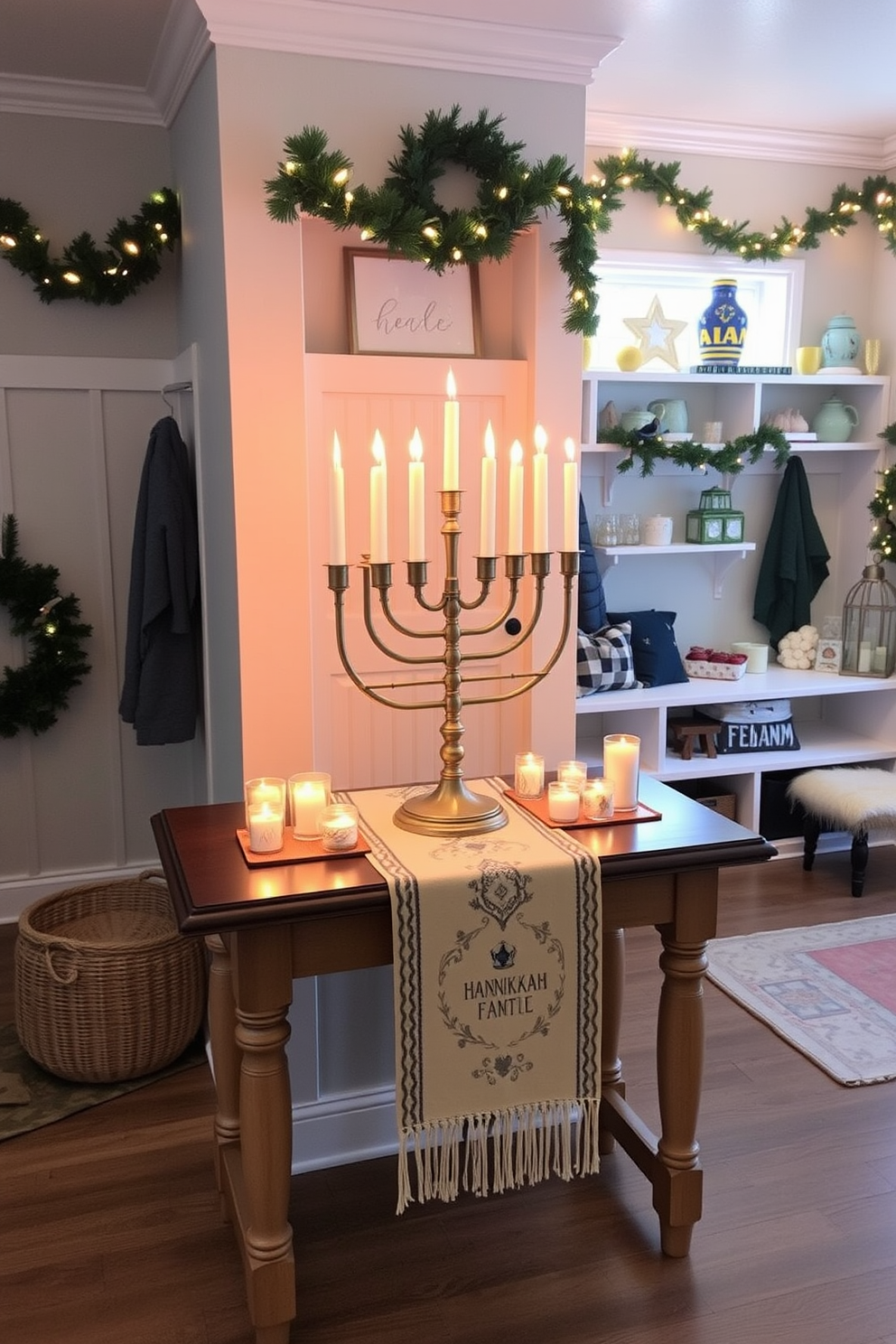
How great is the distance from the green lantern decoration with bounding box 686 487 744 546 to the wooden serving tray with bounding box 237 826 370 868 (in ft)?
8.88

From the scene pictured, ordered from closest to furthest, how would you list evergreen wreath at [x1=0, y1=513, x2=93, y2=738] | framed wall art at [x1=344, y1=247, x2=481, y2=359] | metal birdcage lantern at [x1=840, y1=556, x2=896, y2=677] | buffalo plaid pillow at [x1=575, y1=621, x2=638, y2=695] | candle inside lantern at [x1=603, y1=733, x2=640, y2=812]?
candle inside lantern at [x1=603, y1=733, x2=640, y2=812]
framed wall art at [x1=344, y1=247, x2=481, y2=359]
evergreen wreath at [x1=0, y1=513, x2=93, y2=738]
buffalo plaid pillow at [x1=575, y1=621, x2=638, y2=695]
metal birdcage lantern at [x1=840, y1=556, x2=896, y2=677]

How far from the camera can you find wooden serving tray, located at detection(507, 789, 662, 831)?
2100 mm

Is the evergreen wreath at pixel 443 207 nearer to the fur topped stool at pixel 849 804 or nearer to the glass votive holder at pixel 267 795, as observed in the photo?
the glass votive holder at pixel 267 795

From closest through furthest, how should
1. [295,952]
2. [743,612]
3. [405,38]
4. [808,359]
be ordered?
[295,952] < [405,38] < [808,359] < [743,612]

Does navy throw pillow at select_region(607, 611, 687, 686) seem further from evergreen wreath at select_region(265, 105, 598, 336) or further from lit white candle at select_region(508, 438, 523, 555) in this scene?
lit white candle at select_region(508, 438, 523, 555)

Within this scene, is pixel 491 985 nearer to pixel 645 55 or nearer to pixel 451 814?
pixel 451 814

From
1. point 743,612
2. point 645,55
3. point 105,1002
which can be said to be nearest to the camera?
point 105,1002

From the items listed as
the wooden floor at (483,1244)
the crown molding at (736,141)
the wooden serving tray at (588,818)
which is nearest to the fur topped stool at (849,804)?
the wooden floor at (483,1244)

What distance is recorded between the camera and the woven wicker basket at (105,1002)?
9.09 ft

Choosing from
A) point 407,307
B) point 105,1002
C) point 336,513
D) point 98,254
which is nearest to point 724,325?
point 407,307

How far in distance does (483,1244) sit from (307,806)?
1021 millimetres

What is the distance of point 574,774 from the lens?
7.30 feet

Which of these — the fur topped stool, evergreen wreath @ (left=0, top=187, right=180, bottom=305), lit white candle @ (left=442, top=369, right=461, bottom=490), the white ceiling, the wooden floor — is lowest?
the wooden floor

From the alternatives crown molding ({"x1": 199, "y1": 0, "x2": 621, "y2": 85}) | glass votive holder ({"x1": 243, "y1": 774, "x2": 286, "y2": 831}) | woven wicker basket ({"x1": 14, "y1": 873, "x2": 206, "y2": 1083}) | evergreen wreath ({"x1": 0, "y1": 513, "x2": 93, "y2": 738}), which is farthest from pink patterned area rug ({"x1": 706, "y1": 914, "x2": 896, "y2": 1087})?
crown molding ({"x1": 199, "y1": 0, "x2": 621, "y2": 85})
